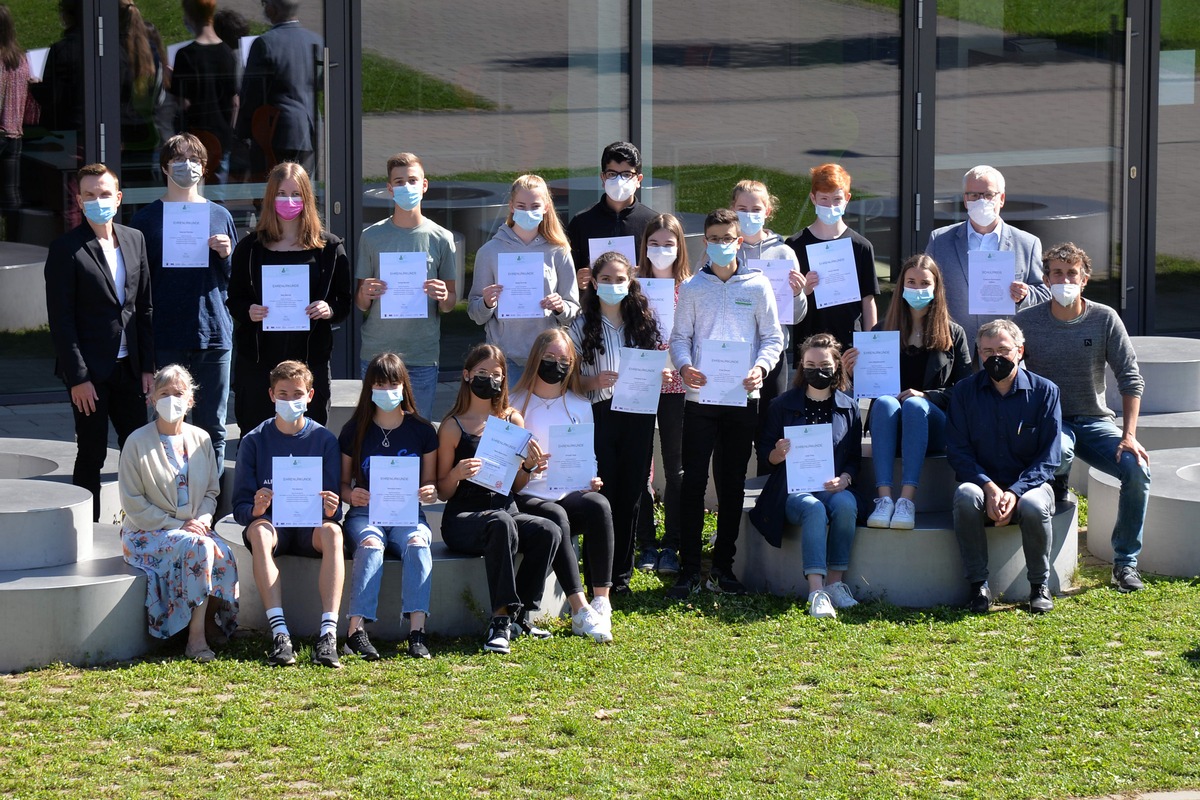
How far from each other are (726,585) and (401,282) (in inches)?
82.5

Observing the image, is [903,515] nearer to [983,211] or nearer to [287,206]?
[983,211]

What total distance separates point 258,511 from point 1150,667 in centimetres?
373

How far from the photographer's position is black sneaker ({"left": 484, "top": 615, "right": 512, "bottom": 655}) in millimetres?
7523

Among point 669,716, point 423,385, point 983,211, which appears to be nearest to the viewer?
point 669,716

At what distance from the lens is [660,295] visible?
8477mm

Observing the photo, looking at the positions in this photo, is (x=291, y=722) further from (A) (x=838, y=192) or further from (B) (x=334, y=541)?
(A) (x=838, y=192)

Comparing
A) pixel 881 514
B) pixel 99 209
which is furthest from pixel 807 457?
pixel 99 209

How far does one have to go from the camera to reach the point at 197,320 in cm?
865

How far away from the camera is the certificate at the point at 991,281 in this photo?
900 centimetres

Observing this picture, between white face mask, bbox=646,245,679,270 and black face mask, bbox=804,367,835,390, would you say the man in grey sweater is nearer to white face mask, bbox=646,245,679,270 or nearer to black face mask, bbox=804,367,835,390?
black face mask, bbox=804,367,835,390

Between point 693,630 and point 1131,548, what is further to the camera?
point 1131,548

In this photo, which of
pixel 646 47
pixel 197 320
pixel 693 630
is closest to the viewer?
pixel 693 630

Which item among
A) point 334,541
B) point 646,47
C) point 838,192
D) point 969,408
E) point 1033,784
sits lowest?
point 1033,784

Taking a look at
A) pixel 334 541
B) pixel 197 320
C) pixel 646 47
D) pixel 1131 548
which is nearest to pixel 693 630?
pixel 334 541
